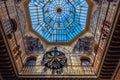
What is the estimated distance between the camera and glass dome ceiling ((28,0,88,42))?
71.9 ft

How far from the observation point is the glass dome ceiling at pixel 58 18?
71.9 ft

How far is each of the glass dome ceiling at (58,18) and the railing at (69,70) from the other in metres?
6.31

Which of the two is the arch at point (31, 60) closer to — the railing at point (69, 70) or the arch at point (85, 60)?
the railing at point (69, 70)

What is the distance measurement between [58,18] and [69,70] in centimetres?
970

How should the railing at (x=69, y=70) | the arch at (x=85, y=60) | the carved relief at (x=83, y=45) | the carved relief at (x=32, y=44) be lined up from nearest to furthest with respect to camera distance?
1. the railing at (x=69, y=70)
2. the arch at (x=85, y=60)
3. the carved relief at (x=83, y=45)
4. the carved relief at (x=32, y=44)

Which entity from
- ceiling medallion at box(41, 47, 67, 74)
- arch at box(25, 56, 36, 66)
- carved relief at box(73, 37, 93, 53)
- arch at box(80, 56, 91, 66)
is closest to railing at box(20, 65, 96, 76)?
ceiling medallion at box(41, 47, 67, 74)

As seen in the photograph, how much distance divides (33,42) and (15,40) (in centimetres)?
453

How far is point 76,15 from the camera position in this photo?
22.9 m

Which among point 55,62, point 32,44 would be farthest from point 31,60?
point 55,62

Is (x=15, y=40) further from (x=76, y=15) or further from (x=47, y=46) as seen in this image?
(x=76, y=15)

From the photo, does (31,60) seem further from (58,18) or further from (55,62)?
(58,18)

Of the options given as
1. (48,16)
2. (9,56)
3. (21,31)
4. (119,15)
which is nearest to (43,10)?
(48,16)

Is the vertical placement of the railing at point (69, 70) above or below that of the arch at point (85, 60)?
above

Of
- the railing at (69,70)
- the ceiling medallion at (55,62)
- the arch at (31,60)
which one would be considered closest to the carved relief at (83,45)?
the railing at (69,70)
